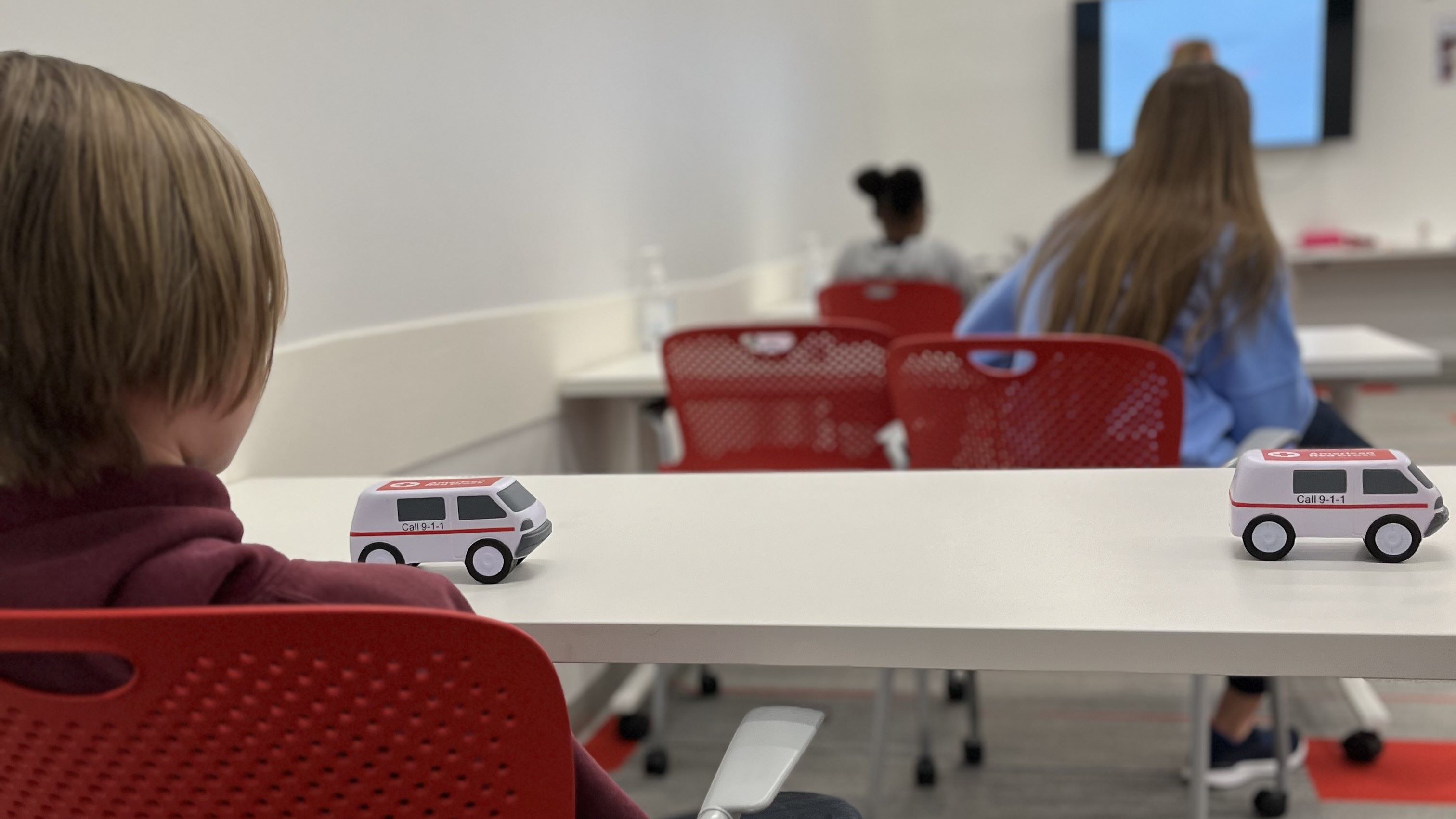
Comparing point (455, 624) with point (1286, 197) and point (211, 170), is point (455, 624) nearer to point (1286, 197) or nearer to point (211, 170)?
point (211, 170)

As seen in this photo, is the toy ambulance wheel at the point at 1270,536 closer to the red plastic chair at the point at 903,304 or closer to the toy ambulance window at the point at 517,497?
the toy ambulance window at the point at 517,497

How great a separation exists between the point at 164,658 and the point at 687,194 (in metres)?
3.07

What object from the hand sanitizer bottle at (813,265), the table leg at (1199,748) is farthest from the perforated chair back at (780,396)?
the hand sanitizer bottle at (813,265)

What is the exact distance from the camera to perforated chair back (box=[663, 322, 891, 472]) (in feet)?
6.64

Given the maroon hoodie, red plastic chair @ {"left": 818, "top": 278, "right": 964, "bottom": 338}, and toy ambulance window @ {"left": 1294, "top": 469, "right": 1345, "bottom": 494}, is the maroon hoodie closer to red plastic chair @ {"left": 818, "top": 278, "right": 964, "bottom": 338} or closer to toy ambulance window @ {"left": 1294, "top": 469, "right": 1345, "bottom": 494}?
toy ambulance window @ {"left": 1294, "top": 469, "right": 1345, "bottom": 494}

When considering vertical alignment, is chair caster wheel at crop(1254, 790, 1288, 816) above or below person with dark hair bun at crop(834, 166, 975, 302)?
below

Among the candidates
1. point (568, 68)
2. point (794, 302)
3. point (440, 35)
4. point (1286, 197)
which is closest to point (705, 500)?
point (440, 35)

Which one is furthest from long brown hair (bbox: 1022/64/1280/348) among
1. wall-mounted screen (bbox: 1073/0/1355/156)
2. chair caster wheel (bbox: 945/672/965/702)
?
wall-mounted screen (bbox: 1073/0/1355/156)

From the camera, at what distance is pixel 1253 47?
6.30 m

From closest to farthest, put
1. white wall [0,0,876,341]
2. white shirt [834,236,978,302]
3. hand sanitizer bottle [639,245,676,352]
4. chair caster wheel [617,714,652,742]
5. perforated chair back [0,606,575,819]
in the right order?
1. perforated chair back [0,606,575,819]
2. white wall [0,0,876,341]
3. chair caster wheel [617,714,652,742]
4. hand sanitizer bottle [639,245,676,352]
5. white shirt [834,236,978,302]

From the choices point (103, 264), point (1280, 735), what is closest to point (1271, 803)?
point (1280, 735)

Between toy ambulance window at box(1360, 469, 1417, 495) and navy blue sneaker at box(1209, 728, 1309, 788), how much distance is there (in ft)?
4.43

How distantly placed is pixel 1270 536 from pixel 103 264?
0.78 meters

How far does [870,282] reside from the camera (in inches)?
121
